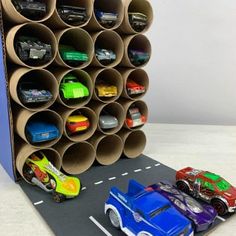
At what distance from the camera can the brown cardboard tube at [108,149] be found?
6.72ft

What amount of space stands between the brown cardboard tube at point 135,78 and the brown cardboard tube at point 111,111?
0.11m

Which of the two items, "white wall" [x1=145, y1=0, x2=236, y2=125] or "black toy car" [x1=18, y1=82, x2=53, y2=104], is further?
"white wall" [x1=145, y1=0, x2=236, y2=125]

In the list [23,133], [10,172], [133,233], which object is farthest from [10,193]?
[133,233]

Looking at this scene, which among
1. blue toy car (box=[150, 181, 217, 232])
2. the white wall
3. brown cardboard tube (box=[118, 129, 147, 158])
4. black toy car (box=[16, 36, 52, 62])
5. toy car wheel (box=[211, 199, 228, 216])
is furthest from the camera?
the white wall

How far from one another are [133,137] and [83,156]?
48cm

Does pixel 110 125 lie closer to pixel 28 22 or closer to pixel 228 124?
pixel 28 22

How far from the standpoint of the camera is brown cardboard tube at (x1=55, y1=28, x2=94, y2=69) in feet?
5.44

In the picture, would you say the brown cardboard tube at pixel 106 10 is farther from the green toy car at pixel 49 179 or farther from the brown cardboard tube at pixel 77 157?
the green toy car at pixel 49 179

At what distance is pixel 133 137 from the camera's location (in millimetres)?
2248

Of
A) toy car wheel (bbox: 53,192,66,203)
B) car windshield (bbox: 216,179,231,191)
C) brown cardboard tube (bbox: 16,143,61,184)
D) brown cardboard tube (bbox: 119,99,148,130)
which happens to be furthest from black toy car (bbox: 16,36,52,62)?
car windshield (bbox: 216,179,231,191)

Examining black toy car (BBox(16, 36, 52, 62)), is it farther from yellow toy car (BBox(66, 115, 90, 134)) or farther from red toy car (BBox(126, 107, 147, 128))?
red toy car (BBox(126, 107, 147, 128))

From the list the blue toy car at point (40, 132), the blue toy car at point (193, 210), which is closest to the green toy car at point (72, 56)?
the blue toy car at point (40, 132)

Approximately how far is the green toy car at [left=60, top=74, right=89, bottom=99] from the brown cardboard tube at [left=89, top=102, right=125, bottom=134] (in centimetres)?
16

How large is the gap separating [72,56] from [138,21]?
22.3 inches
